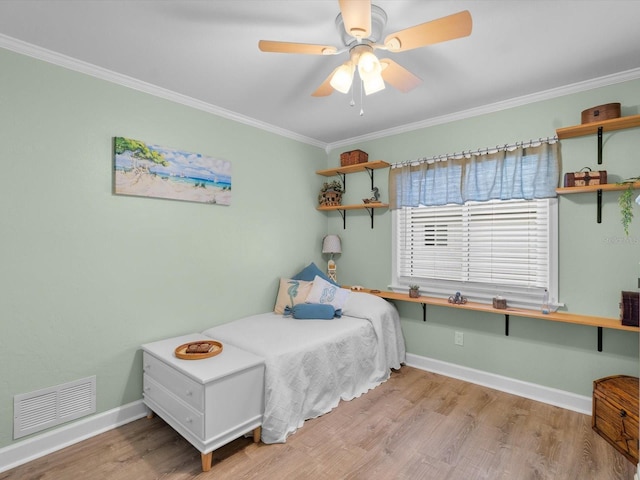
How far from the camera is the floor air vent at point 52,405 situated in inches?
79.9

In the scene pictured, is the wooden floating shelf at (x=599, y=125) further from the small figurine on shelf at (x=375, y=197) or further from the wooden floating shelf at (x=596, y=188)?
the small figurine on shelf at (x=375, y=197)

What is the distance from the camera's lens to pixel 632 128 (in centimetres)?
238

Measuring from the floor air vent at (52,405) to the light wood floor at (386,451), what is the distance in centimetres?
20

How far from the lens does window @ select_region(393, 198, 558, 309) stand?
2.75m

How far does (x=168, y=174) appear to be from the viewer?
8.80 feet

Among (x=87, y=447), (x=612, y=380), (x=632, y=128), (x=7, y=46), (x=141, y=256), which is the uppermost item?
(x=7, y=46)

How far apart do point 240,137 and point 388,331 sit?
2.38 meters

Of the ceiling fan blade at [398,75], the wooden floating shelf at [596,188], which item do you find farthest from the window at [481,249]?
the ceiling fan blade at [398,75]

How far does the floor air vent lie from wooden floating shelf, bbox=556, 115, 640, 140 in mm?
3849

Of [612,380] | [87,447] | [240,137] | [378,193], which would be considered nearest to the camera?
[87,447]

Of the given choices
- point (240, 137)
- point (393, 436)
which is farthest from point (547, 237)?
point (240, 137)

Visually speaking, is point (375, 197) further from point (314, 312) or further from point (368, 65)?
point (368, 65)

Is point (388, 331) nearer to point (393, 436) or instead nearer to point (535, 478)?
point (393, 436)

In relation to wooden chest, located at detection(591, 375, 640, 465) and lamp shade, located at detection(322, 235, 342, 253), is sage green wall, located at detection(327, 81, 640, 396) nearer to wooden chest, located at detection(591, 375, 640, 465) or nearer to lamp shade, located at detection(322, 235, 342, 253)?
wooden chest, located at detection(591, 375, 640, 465)
